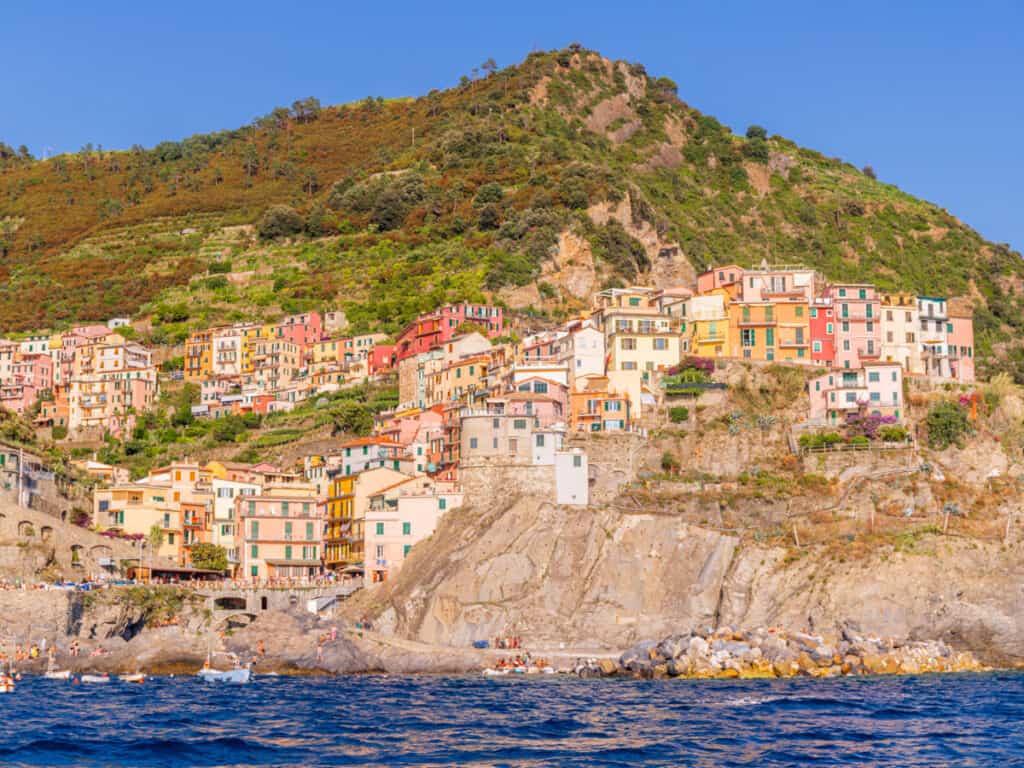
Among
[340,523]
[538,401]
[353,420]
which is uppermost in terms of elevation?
[353,420]

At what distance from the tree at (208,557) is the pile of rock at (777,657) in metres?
30.5

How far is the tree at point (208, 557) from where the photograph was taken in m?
86.9

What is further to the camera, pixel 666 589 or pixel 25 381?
pixel 25 381

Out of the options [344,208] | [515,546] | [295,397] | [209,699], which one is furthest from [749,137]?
[209,699]

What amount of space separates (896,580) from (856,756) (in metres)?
30.7

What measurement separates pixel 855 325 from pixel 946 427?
1476cm

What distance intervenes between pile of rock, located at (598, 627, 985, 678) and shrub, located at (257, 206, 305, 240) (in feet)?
338

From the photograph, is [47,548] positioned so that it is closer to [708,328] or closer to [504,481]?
[504,481]

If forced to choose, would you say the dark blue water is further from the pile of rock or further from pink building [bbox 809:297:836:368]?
pink building [bbox 809:297:836:368]

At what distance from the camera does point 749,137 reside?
595ft

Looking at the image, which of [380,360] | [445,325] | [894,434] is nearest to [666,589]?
[894,434]

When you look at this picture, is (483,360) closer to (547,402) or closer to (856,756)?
(547,402)

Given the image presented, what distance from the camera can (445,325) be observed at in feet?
360

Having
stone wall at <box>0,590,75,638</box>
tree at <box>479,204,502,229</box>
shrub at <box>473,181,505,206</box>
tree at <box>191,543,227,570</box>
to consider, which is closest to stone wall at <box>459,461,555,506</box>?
tree at <box>191,543,227,570</box>
